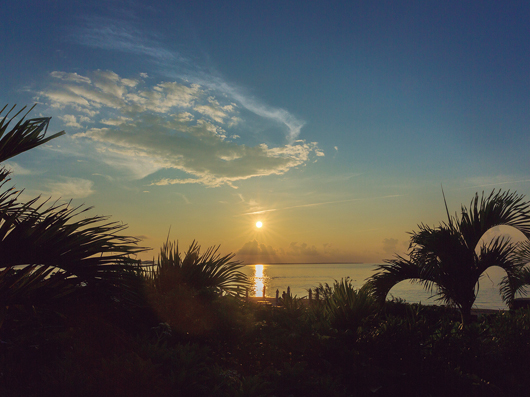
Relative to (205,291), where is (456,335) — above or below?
below

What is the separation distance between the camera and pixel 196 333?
4617 millimetres

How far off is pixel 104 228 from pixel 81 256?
28cm

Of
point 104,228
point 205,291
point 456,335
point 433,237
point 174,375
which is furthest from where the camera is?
point 433,237

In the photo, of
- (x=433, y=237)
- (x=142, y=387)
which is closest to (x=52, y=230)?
(x=142, y=387)

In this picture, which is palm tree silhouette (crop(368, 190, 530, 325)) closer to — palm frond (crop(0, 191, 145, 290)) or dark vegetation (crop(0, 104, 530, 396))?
dark vegetation (crop(0, 104, 530, 396))

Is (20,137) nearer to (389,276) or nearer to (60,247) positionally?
(60,247)

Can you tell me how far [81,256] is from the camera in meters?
2.38

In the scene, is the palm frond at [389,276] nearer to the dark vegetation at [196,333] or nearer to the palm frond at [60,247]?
the dark vegetation at [196,333]

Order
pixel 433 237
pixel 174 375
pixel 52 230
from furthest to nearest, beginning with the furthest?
pixel 433 237 → pixel 174 375 → pixel 52 230

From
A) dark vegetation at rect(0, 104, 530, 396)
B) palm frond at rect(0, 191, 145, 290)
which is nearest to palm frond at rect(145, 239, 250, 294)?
dark vegetation at rect(0, 104, 530, 396)

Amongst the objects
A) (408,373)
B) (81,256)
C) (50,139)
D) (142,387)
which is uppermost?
(50,139)

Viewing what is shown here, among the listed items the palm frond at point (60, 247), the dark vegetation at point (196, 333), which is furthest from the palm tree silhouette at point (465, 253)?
the palm frond at point (60, 247)

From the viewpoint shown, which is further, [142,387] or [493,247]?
[493,247]

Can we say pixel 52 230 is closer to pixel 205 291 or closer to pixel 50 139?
pixel 50 139
